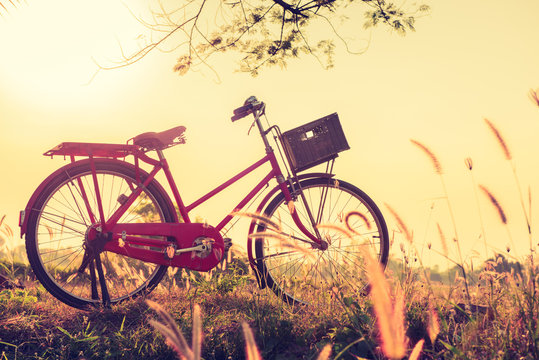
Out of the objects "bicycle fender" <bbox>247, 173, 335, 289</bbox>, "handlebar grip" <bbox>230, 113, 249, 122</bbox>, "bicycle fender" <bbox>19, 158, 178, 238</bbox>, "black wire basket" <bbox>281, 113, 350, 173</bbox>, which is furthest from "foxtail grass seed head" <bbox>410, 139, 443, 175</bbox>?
"bicycle fender" <bbox>19, 158, 178, 238</bbox>

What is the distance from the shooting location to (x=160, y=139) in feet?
11.8

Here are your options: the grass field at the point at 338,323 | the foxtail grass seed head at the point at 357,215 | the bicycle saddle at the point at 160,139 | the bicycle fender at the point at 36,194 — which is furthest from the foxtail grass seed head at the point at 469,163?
the bicycle fender at the point at 36,194

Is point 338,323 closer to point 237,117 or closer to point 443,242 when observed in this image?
point 443,242

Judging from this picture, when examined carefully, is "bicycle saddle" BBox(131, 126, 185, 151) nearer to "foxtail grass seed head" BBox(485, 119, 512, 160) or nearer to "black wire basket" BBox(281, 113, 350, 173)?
"black wire basket" BBox(281, 113, 350, 173)

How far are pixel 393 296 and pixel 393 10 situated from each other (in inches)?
154

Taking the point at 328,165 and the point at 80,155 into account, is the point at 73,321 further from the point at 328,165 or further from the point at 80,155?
the point at 328,165

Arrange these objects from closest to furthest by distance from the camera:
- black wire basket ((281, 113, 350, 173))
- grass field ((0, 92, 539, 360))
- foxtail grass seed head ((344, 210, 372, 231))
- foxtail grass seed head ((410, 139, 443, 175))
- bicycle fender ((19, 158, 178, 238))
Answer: grass field ((0, 92, 539, 360)) → foxtail grass seed head ((410, 139, 443, 175)) → foxtail grass seed head ((344, 210, 372, 231)) → bicycle fender ((19, 158, 178, 238)) → black wire basket ((281, 113, 350, 173))

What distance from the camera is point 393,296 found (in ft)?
9.62

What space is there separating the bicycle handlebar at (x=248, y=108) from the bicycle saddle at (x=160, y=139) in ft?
1.45

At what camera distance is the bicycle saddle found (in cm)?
357

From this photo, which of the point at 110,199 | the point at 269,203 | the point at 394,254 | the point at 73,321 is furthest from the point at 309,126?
the point at 73,321

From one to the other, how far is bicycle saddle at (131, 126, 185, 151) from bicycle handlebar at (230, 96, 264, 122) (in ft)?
1.45

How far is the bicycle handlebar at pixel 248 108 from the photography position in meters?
3.62

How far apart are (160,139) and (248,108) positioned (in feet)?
2.40
